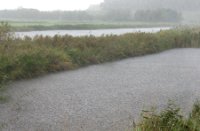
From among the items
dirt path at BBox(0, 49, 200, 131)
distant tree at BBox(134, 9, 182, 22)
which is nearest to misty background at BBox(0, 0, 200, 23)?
distant tree at BBox(134, 9, 182, 22)

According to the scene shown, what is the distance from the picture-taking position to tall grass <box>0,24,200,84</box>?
11305 millimetres

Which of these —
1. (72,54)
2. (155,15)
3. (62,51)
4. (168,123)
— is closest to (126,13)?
(155,15)

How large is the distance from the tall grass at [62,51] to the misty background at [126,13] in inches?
726

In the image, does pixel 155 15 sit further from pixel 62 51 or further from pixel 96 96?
pixel 96 96

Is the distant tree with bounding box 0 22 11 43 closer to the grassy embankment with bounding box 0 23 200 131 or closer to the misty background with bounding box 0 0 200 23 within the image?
the grassy embankment with bounding box 0 23 200 131

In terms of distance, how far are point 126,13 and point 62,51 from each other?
124 ft

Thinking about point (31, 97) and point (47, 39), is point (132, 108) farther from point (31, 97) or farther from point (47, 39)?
point (47, 39)

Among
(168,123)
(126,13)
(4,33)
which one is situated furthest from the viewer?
(126,13)

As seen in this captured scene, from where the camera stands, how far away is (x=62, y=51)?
13.7 meters

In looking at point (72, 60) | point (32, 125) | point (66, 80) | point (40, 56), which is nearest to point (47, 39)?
point (72, 60)

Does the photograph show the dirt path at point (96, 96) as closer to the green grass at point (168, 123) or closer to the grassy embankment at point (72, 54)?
the grassy embankment at point (72, 54)

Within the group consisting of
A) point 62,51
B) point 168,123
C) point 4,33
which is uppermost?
point 4,33

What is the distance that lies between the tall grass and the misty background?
1843cm

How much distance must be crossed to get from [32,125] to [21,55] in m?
4.81
